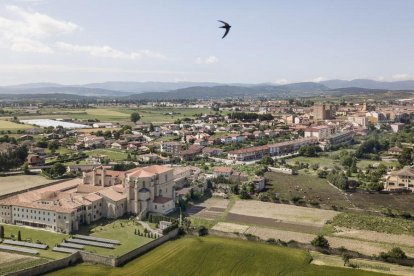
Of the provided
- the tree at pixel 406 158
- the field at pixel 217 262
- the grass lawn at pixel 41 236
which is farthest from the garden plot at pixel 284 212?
the tree at pixel 406 158

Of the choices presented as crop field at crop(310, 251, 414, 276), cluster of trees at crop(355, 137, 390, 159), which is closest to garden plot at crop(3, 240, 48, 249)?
crop field at crop(310, 251, 414, 276)

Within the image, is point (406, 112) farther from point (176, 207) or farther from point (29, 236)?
point (29, 236)

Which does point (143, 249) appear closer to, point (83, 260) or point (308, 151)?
point (83, 260)

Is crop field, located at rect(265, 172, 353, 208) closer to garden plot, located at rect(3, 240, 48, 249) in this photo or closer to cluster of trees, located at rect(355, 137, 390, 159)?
cluster of trees, located at rect(355, 137, 390, 159)

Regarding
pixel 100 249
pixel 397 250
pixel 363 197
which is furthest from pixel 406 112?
pixel 100 249

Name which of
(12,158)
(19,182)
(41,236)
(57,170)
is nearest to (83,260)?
(41,236)
